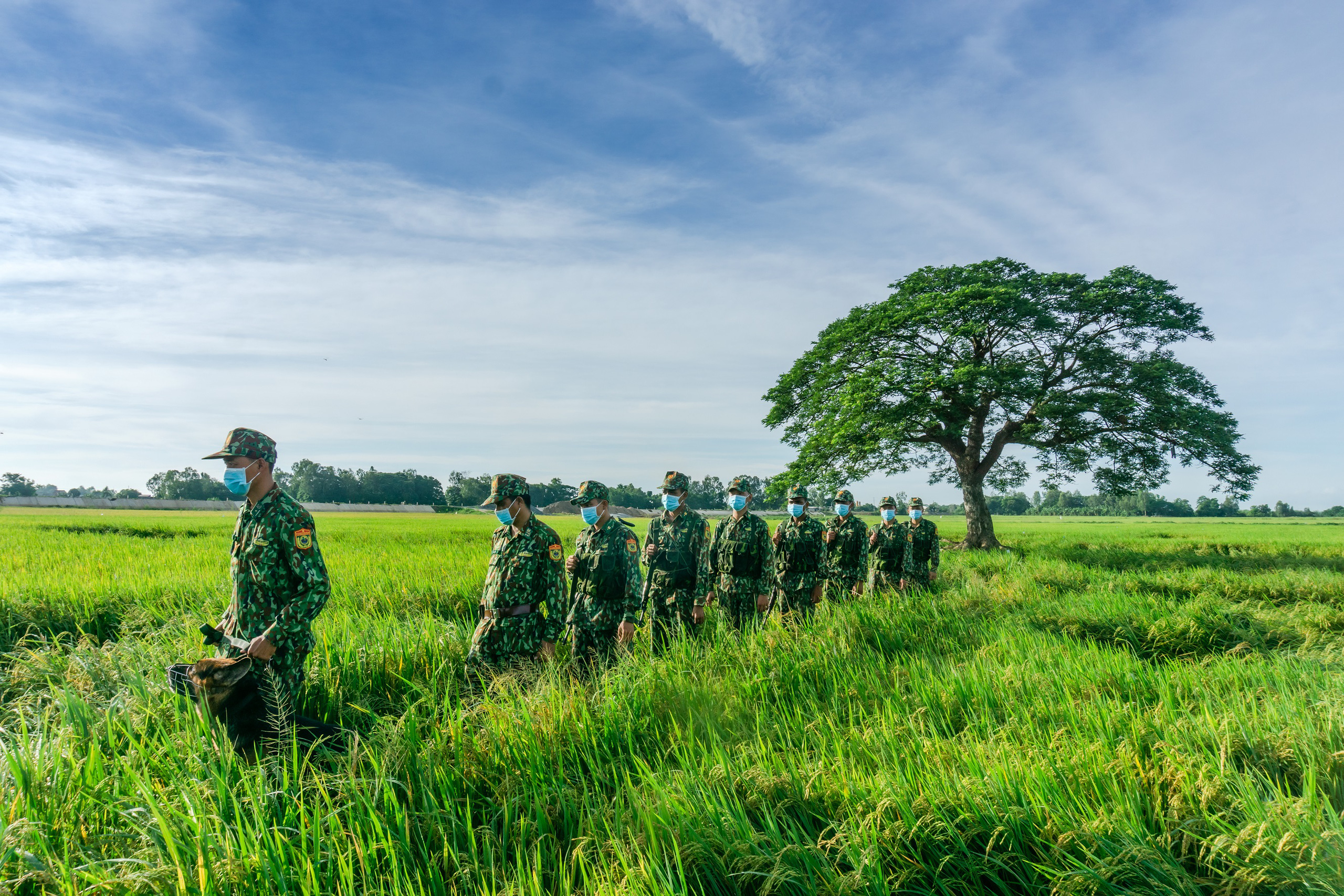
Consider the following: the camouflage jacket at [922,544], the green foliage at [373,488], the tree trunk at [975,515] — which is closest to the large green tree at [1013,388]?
the tree trunk at [975,515]

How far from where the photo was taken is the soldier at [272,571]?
3.99m

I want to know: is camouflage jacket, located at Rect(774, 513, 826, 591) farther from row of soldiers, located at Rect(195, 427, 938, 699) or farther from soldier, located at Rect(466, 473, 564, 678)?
soldier, located at Rect(466, 473, 564, 678)

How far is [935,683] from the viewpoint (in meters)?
4.78

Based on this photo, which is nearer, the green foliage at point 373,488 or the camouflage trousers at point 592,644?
the camouflage trousers at point 592,644

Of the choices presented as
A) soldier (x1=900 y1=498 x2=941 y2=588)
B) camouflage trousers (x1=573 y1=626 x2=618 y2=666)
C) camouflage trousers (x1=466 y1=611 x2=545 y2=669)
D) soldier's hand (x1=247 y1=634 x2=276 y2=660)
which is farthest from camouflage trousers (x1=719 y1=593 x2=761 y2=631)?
soldier's hand (x1=247 y1=634 x2=276 y2=660)

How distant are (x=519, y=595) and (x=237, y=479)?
2.08 metres

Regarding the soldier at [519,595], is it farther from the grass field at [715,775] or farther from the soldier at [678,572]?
the soldier at [678,572]

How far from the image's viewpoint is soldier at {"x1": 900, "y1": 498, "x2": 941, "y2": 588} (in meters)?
10.9

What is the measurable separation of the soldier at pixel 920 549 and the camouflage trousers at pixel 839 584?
3.40ft

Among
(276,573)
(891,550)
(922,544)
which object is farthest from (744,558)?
(276,573)

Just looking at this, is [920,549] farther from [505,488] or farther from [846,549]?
[505,488]

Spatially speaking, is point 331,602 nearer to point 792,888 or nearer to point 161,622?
point 161,622

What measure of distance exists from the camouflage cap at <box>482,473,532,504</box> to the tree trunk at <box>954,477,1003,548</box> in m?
19.6

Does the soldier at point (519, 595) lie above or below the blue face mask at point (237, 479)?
below
